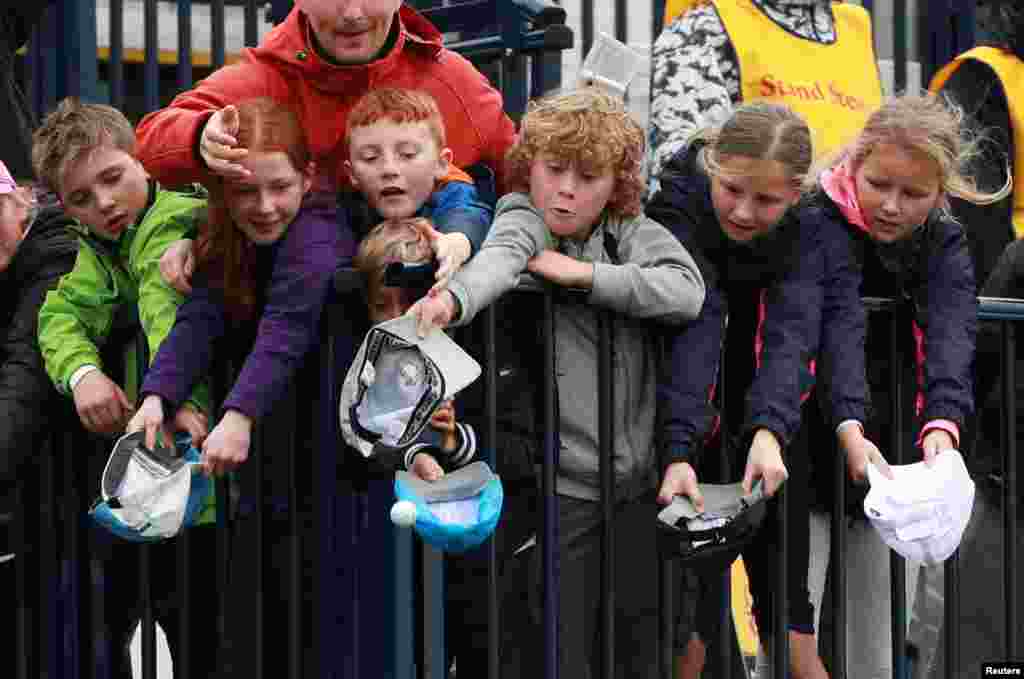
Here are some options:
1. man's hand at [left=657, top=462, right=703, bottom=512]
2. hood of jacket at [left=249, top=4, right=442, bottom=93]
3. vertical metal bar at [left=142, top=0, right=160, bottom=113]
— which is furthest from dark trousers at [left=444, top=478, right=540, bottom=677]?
vertical metal bar at [left=142, top=0, right=160, bottom=113]

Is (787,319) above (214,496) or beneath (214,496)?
above

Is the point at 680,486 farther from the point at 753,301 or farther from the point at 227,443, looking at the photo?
the point at 227,443

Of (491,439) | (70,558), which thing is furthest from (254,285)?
(70,558)

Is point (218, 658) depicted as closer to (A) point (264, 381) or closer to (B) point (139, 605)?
(B) point (139, 605)

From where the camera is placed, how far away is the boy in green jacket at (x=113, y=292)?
13.7ft

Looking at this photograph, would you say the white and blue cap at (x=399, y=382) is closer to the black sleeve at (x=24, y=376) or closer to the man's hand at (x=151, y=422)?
the man's hand at (x=151, y=422)

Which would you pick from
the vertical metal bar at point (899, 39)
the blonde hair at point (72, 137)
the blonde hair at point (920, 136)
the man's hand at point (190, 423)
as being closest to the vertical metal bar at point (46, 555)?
the man's hand at point (190, 423)

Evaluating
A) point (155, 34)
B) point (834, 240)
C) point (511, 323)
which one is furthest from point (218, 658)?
point (155, 34)

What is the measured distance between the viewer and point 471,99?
14.9ft

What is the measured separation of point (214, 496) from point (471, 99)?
41.5 inches

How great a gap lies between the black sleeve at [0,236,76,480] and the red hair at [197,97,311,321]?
44 cm

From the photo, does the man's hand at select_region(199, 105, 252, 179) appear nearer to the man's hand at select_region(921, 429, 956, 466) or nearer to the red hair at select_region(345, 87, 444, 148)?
the red hair at select_region(345, 87, 444, 148)

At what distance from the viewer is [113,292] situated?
4.33 meters

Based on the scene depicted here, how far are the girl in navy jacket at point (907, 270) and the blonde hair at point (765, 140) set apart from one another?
0.17 meters
